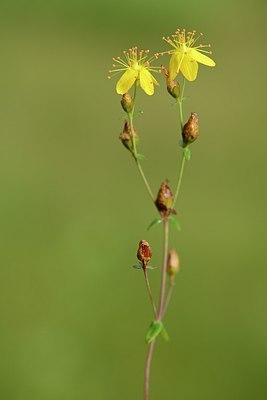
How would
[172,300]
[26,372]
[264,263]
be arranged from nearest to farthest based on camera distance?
[26,372] → [172,300] → [264,263]

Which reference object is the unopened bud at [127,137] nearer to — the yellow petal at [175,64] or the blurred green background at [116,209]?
the yellow petal at [175,64]

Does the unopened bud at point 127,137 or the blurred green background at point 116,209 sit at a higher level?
the blurred green background at point 116,209

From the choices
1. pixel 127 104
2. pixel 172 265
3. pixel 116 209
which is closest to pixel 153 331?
pixel 172 265

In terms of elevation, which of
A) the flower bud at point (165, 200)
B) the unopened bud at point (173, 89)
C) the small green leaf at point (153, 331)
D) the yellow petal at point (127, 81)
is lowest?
the small green leaf at point (153, 331)

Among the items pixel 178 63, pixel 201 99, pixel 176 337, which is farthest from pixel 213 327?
pixel 201 99

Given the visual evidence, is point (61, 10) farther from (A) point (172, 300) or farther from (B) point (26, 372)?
(B) point (26, 372)

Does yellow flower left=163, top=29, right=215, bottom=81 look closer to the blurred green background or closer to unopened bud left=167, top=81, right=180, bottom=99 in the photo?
unopened bud left=167, top=81, right=180, bottom=99

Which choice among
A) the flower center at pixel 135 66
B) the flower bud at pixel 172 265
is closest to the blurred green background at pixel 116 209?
the flower center at pixel 135 66
